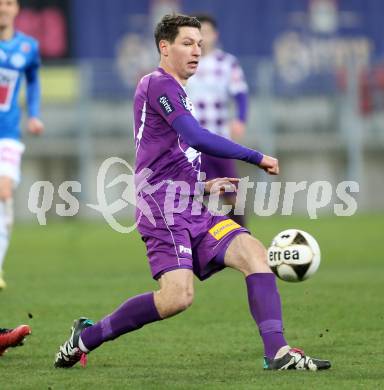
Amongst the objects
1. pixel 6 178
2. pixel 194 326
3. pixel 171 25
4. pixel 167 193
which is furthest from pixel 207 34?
pixel 167 193

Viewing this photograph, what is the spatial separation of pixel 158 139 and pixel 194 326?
1.89 meters

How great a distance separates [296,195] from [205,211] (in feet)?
46.4

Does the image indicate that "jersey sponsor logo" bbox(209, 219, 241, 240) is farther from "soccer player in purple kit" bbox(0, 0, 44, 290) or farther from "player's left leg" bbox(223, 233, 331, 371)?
"soccer player in purple kit" bbox(0, 0, 44, 290)

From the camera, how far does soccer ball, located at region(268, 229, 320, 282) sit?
630 centimetres

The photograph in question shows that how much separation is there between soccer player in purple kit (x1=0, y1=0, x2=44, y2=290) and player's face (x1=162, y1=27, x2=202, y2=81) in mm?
3225

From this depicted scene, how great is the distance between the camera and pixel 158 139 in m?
6.37

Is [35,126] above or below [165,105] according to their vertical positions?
above

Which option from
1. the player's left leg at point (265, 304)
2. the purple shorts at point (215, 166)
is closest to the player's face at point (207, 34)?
the purple shorts at point (215, 166)

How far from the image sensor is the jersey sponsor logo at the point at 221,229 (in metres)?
6.28

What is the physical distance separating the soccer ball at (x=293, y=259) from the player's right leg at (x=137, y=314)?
1.58 ft

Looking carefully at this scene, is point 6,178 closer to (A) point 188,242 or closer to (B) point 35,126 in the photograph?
(B) point 35,126

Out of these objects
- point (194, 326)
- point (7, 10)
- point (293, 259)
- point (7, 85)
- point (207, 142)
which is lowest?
point (194, 326)

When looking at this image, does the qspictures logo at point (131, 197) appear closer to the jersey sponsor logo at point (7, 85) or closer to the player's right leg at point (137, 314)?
the jersey sponsor logo at point (7, 85)

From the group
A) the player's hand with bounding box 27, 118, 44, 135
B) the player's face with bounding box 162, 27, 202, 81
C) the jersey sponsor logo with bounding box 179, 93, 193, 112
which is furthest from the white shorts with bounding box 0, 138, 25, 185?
the jersey sponsor logo with bounding box 179, 93, 193, 112
